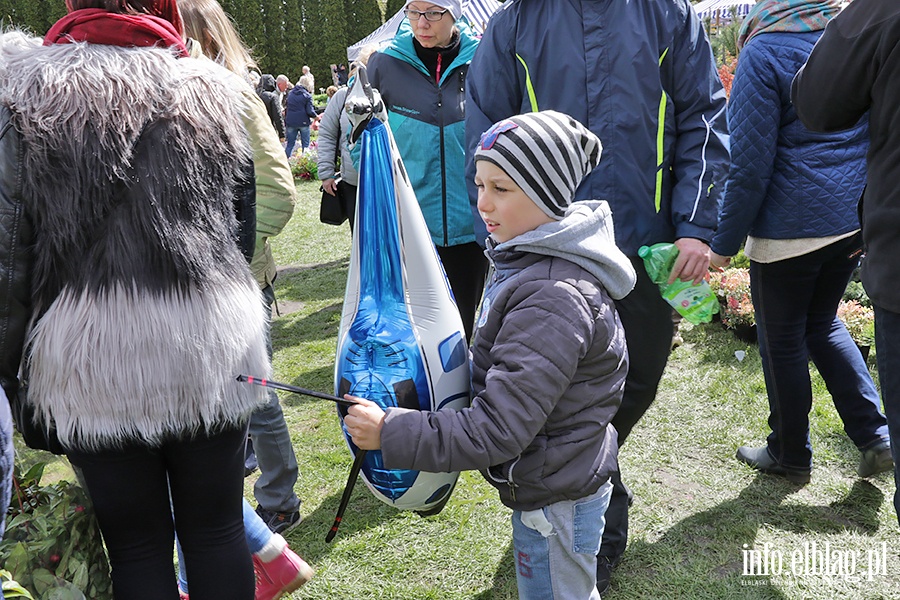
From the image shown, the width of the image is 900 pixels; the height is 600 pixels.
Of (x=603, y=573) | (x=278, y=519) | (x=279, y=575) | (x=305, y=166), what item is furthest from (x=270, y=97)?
(x=603, y=573)

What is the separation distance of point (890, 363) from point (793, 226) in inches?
42.7

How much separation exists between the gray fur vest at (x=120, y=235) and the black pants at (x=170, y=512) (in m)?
0.09

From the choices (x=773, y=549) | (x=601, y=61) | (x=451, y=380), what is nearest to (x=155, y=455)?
(x=451, y=380)

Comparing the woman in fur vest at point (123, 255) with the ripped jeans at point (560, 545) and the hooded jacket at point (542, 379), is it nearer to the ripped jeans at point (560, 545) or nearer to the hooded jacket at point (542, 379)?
the hooded jacket at point (542, 379)

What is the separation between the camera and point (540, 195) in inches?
69.7

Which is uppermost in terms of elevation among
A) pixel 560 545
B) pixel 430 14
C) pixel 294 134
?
pixel 430 14

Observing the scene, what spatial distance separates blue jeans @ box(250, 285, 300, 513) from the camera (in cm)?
300

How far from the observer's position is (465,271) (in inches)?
137

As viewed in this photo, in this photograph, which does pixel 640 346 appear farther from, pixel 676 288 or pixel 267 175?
pixel 267 175

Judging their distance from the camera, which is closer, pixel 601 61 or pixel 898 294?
pixel 898 294

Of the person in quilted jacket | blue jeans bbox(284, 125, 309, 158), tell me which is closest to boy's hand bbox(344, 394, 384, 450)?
the person in quilted jacket

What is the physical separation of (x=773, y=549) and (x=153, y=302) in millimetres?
2397

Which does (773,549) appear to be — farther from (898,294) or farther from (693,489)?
(898,294)

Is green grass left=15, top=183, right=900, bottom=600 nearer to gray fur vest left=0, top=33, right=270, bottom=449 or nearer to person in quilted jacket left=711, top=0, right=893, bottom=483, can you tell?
person in quilted jacket left=711, top=0, right=893, bottom=483
